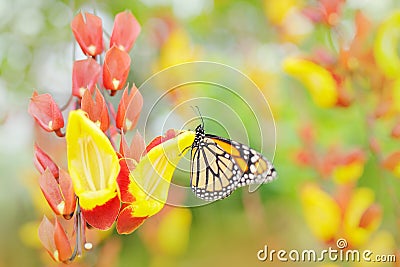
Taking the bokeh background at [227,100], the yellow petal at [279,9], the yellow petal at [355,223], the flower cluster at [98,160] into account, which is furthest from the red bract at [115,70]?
the yellow petal at [279,9]

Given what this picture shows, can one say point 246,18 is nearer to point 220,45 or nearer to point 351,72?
point 220,45

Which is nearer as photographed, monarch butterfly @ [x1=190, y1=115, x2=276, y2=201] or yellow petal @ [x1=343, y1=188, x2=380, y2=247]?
monarch butterfly @ [x1=190, y1=115, x2=276, y2=201]

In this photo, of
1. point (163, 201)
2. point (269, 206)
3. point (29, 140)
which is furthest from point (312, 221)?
point (29, 140)

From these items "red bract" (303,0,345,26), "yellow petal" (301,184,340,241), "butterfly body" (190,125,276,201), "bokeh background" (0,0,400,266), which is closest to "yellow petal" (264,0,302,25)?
"bokeh background" (0,0,400,266)

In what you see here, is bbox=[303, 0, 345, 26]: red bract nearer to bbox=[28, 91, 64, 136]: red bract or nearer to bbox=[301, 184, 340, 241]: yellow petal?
bbox=[301, 184, 340, 241]: yellow petal

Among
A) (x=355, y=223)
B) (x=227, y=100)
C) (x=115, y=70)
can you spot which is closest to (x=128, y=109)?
(x=115, y=70)

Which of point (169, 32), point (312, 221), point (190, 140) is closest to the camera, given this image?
point (190, 140)

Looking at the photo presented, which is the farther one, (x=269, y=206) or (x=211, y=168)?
(x=269, y=206)

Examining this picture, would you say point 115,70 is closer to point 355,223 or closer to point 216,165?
point 216,165
